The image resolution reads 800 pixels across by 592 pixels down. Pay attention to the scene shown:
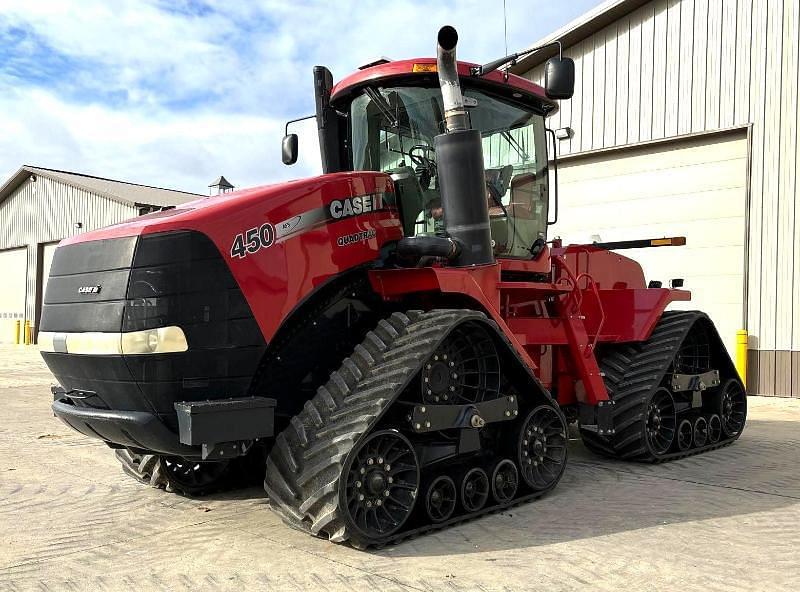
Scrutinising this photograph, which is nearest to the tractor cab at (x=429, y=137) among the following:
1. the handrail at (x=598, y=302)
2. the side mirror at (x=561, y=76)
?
the side mirror at (x=561, y=76)

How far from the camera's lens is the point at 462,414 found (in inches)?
187

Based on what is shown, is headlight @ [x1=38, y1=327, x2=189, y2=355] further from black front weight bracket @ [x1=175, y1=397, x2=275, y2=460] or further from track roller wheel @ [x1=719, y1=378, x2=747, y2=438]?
track roller wheel @ [x1=719, y1=378, x2=747, y2=438]

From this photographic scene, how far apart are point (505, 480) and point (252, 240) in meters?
2.31

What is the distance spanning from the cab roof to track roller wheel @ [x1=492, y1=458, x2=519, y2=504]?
2658 millimetres

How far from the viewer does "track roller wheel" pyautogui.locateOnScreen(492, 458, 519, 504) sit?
16.5 feet

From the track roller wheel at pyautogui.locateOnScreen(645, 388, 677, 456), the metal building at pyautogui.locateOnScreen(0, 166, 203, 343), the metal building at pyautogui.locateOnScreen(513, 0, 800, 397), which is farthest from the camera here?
the metal building at pyautogui.locateOnScreen(0, 166, 203, 343)

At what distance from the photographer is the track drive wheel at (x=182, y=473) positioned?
5.44m

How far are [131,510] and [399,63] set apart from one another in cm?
347

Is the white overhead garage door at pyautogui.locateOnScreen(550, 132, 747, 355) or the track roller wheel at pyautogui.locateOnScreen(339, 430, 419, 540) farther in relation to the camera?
the white overhead garage door at pyautogui.locateOnScreen(550, 132, 747, 355)

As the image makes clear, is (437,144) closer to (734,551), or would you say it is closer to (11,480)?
(734,551)

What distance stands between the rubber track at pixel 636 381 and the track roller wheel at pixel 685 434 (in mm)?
74

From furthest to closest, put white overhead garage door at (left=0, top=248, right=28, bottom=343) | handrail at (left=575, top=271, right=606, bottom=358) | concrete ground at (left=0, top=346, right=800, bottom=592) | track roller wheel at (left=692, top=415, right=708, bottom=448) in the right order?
white overhead garage door at (left=0, top=248, right=28, bottom=343) < track roller wheel at (left=692, top=415, right=708, bottom=448) < handrail at (left=575, top=271, right=606, bottom=358) < concrete ground at (left=0, top=346, right=800, bottom=592)

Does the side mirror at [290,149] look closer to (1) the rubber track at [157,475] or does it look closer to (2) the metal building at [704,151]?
(1) the rubber track at [157,475]

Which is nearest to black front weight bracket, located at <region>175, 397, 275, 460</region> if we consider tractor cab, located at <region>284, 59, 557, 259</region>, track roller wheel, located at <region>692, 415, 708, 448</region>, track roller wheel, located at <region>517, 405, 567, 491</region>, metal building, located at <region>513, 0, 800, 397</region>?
tractor cab, located at <region>284, 59, 557, 259</region>
